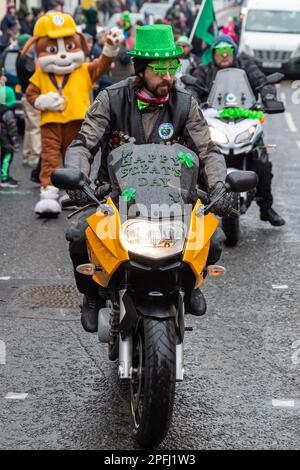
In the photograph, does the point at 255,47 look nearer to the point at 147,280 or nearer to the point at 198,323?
the point at 198,323

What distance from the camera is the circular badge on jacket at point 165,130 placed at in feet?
19.1

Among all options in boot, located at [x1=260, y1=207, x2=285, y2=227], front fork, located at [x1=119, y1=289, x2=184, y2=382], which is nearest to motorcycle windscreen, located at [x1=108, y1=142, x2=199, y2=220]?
front fork, located at [x1=119, y1=289, x2=184, y2=382]

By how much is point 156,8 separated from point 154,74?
1437 inches

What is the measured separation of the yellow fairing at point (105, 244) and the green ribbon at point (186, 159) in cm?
41

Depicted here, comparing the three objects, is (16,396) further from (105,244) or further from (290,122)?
(290,122)

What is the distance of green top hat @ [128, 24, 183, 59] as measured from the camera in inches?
223

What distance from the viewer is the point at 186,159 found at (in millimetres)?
5332

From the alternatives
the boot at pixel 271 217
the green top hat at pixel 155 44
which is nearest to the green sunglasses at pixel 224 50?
the boot at pixel 271 217

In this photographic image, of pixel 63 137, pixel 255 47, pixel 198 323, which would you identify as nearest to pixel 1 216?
pixel 63 137

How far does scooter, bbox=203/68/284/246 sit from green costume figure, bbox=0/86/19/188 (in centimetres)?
343

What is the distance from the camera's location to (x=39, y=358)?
259 inches

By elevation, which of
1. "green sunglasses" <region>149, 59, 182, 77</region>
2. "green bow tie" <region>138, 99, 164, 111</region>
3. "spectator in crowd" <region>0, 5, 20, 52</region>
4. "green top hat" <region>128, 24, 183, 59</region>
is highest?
"green top hat" <region>128, 24, 183, 59</region>

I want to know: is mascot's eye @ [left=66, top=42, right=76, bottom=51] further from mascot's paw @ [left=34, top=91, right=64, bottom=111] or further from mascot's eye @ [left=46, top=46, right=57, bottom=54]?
mascot's paw @ [left=34, top=91, right=64, bottom=111]

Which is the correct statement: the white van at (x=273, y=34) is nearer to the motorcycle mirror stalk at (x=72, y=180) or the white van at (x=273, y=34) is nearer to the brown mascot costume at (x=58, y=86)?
the brown mascot costume at (x=58, y=86)
